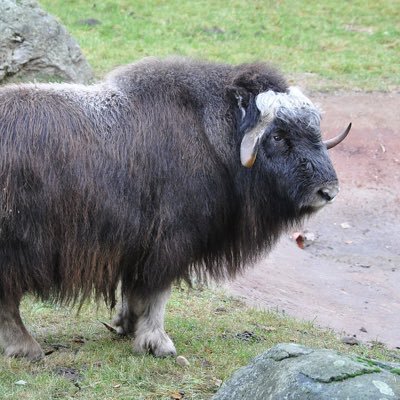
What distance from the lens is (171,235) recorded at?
452cm

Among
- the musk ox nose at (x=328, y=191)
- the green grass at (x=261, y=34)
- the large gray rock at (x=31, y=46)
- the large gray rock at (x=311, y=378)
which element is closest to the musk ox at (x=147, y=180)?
the musk ox nose at (x=328, y=191)

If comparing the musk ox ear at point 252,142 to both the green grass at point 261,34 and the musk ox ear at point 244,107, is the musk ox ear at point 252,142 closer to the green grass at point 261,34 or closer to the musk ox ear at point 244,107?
the musk ox ear at point 244,107

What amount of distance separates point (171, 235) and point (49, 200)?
63 centimetres

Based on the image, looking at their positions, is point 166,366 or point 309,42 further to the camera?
point 309,42

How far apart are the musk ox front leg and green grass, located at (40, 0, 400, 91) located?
586cm

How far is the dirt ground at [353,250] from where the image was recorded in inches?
244

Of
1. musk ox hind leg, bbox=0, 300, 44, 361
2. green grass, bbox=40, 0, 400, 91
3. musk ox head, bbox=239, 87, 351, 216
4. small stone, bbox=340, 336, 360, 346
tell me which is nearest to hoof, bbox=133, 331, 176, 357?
musk ox hind leg, bbox=0, 300, 44, 361

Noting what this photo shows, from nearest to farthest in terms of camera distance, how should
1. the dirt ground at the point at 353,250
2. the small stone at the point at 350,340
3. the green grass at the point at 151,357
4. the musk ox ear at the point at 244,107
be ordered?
the green grass at the point at 151,357, the musk ox ear at the point at 244,107, the small stone at the point at 350,340, the dirt ground at the point at 353,250

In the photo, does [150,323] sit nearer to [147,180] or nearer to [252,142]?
[147,180]

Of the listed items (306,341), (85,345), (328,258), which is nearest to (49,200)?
(85,345)

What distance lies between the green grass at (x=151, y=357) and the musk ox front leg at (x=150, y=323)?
0.08m

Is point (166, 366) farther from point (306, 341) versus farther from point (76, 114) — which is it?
point (76, 114)

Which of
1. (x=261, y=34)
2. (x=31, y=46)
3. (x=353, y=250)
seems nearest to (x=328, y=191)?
(x=353, y=250)

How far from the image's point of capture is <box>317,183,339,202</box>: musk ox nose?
459 centimetres
